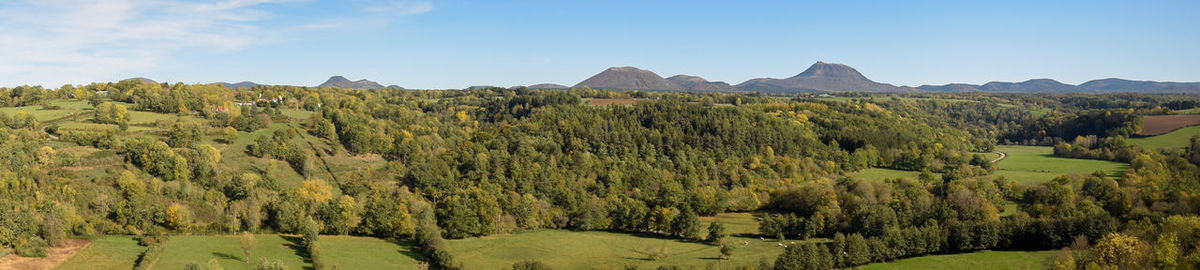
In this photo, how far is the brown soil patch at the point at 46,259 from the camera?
1918 inches

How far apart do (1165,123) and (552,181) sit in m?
136

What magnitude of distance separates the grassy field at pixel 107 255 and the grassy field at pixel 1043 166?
11465 centimetres

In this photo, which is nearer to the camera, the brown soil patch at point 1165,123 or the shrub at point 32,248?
the shrub at point 32,248

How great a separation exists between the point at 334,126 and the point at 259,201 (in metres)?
46.8

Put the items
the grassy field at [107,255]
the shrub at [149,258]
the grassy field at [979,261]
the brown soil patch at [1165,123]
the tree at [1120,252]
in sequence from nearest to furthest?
the tree at [1120,252], the shrub at [149,258], the grassy field at [107,255], the grassy field at [979,261], the brown soil patch at [1165,123]

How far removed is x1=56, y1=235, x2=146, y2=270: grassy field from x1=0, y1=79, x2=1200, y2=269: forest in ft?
4.29

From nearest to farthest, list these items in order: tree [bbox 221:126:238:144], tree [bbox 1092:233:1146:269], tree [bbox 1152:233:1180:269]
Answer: tree [bbox 1152:233:1180:269]
tree [bbox 1092:233:1146:269]
tree [bbox 221:126:238:144]

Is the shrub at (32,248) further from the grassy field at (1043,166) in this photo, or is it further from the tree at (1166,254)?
the grassy field at (1043,166)

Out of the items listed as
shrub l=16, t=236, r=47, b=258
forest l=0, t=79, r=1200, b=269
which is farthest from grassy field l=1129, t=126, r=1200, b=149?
shrub l=16, t=236, r=47, b=258

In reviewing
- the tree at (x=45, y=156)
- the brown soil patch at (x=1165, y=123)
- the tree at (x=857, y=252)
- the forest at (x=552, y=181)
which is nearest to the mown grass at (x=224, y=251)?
the forest at (x=552, y=181)

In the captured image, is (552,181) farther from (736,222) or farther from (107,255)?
(107,255)

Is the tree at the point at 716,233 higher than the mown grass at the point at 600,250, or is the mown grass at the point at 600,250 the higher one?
the tree at the point at 716,233

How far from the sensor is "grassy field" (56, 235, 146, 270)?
5100cm

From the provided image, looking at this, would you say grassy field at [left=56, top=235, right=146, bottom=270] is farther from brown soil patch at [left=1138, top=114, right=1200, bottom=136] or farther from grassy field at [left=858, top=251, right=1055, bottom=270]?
brown soil patch at [left=1138, top=114, right=1200, bottom=136]
